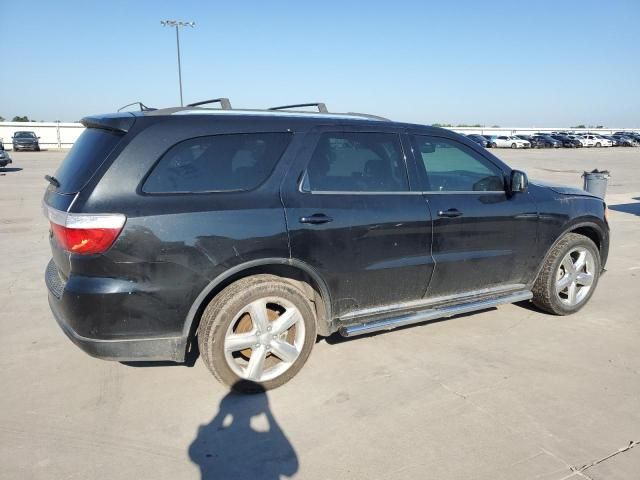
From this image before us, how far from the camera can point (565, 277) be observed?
4.66 m

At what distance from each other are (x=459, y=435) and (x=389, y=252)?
130 centimetres

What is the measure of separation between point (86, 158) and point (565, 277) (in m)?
4.10

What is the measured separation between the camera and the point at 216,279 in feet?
9.96

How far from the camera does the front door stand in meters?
3.87

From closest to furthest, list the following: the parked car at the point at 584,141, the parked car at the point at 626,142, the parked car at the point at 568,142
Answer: the parked car at the point at 568,142 < the parked car at the point at 584,141 < the parked car at the point at 626,142

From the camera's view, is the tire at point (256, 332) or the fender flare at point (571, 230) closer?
the tire at point (256, 332)

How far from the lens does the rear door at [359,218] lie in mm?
3318

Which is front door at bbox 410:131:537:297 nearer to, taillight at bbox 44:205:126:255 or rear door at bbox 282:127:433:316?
rear door at bbox 282:127:433:316

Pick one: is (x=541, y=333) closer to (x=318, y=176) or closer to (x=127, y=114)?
(x=318, y=176)

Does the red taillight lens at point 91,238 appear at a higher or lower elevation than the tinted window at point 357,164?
lower

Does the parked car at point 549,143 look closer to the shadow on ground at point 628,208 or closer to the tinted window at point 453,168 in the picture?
the shadow on ground at point 628,208

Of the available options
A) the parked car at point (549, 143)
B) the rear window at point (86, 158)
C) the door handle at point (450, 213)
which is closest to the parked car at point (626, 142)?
the parked car at point (549, 143)

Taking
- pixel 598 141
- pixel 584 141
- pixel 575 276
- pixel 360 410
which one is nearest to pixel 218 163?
pixel 360 410

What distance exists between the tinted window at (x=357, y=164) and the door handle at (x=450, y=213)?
0.33 meters
